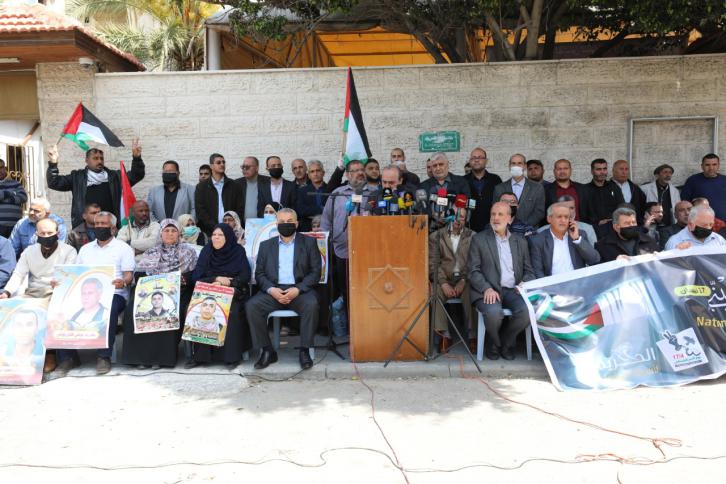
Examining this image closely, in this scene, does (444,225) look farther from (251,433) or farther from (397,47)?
(397,47)

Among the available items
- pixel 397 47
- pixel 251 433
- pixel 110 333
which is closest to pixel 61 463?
pixel 251 433

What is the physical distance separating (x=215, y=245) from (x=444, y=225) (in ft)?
8.31

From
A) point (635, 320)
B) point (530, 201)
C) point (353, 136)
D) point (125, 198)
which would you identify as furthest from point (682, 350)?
point (125, 198)

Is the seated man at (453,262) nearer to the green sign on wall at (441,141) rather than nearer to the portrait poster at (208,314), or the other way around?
the portrait poster at (208,314)

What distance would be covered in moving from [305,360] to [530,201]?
11.2 feet

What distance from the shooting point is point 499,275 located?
6.78 metres

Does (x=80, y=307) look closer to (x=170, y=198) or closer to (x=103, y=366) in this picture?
(x=103, y=366)

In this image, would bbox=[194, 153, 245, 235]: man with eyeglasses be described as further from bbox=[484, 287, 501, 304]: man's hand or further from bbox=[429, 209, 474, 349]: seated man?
bbox=[484, 287, 501, 304]: man's hand

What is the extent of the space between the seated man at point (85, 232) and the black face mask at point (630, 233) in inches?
247

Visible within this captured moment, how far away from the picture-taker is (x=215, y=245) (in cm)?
698

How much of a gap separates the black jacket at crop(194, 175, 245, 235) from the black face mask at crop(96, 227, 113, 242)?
1.60 metres

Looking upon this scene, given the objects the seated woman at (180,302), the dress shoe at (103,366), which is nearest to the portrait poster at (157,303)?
the seated woman at (180,302)

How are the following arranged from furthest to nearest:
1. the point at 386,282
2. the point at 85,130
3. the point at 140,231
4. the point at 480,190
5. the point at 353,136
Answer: the point at 85,130, the point at 480,190, the point at 140,231, the point at 353,136, the point at 386,282

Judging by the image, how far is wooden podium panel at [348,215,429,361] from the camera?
6477 mm
